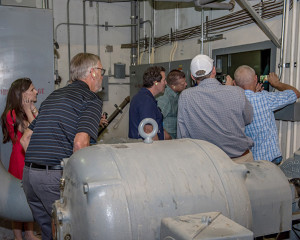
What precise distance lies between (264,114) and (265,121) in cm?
5

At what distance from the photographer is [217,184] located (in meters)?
1.00

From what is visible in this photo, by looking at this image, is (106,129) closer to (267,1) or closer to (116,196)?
(267,1)

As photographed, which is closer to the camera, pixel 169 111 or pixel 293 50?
pixel 293 50

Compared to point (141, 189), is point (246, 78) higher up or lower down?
higher up

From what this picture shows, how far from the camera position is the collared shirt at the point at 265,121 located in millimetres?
2047

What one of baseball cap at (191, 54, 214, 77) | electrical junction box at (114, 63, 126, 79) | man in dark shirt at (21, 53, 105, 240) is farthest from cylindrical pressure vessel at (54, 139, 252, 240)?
electrical junction box at (114, 63, 126, 79)

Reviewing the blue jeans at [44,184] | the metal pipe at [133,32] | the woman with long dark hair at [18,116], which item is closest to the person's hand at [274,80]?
the blue jeans at [44,184]

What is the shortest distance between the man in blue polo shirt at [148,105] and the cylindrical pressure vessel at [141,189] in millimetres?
1425

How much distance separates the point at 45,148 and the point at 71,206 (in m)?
0.66

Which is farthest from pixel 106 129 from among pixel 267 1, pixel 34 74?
pixel 267 1

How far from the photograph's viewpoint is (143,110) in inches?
98.9

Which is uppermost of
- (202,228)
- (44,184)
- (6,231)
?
(202,228)

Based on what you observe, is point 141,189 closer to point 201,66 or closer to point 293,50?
point 201,66

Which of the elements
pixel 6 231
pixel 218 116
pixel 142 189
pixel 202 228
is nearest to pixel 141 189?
pixel 142 189
